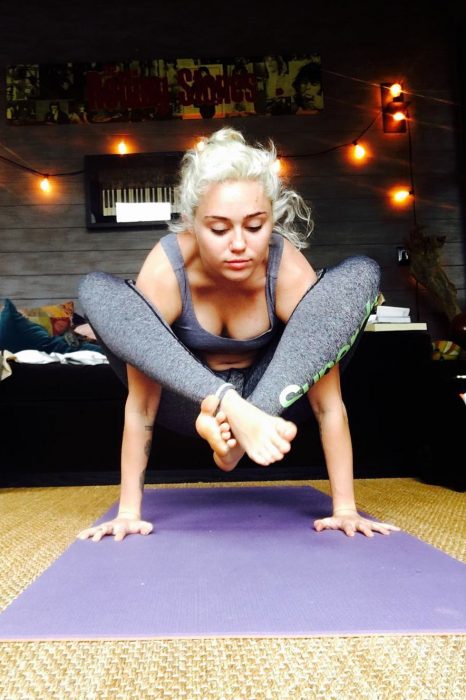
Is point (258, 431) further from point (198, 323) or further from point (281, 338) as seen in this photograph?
point (198, 323)

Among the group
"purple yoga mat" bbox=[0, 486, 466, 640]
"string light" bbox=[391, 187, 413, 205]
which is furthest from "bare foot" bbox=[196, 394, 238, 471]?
"string light" bbox=[391, 187, 413, 205]

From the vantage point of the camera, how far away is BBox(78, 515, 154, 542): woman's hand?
124cm

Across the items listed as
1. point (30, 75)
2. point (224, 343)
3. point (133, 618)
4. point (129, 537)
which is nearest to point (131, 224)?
point (30, 75)

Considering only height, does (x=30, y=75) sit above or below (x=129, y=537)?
above

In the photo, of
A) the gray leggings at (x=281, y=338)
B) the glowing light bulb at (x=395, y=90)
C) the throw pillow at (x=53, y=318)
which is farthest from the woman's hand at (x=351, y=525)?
the glowing light bulb at (x=395, y=90)

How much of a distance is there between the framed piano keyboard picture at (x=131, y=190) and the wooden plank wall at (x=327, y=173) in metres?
0.07

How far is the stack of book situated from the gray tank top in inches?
49.6

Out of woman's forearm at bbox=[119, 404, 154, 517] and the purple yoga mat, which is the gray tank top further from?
the purple yoga mat

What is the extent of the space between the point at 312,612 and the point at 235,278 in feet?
2.23

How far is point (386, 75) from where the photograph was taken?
4129 millimetres

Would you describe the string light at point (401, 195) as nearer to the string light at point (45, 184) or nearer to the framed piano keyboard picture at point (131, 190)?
the framed piano keyboard picture at point (131, 190)

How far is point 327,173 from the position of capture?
409cm

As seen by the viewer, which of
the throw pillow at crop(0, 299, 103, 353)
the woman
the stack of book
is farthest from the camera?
the throw pillow at crop(0, 299, 103, 353)

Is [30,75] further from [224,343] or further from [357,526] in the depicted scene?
[357,526]
